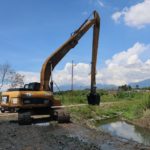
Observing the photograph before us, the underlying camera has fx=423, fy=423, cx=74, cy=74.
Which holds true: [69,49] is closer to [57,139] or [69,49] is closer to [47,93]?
[47,93]

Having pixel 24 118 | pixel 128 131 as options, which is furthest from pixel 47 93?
pixel 128 131

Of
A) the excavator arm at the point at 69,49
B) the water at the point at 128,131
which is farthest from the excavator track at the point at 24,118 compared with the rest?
the water at the point at 128,131

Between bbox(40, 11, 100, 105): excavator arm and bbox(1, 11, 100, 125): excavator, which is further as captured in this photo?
bbox(40, 11, 100, 105): excavator arm

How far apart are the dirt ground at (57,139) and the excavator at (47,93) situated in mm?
1187

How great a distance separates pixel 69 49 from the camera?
29.6m

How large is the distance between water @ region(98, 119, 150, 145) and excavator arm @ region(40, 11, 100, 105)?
3.42 metres

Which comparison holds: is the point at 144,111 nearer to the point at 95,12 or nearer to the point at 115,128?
the point at 115,128

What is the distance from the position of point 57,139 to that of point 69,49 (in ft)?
36.9

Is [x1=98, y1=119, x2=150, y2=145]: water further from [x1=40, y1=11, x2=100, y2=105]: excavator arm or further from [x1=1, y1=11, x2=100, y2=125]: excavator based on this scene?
[x1=40, y1=11, x2=100, y2=105]: excavator arm

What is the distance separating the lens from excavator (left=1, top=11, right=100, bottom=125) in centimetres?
2577

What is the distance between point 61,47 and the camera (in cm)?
2919

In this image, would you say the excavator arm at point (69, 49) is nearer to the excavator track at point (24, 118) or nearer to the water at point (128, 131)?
the excavator track at point (24, 118)

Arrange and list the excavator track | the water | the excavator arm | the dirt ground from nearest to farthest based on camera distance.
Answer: the dirt ground
the excavator track
the water
the excavator arm

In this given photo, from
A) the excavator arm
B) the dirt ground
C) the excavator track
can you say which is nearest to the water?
the excavator arm
